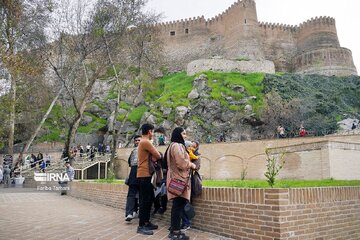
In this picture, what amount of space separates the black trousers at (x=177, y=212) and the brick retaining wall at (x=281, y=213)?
2.45ft

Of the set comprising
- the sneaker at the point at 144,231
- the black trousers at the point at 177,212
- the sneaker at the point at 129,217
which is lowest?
the sneaker at the point at 144,231

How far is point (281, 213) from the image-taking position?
5.12 metres

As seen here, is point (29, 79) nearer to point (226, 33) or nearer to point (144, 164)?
point (144, 164)

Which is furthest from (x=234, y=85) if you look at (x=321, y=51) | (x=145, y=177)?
(x=145, y=177)

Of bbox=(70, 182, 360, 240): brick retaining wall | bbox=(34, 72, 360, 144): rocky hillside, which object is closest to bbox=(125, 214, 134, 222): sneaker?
bbox=(70, 182, 360, 240): brick retaining wall

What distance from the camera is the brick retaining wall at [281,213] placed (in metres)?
5.20

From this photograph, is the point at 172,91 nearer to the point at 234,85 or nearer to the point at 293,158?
the point at 234,85

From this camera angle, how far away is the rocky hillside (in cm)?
3756

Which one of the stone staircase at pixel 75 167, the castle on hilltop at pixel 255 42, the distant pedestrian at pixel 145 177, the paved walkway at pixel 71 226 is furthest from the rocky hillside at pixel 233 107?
the distant pedestrian at pixel 145 177

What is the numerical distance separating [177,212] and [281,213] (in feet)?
5.65

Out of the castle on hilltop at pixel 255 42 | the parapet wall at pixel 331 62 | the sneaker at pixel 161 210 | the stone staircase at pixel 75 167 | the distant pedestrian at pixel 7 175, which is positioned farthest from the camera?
the castle on hilltop at pixel 255 42

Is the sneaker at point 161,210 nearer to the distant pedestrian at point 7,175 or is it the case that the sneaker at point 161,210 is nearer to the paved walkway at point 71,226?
the paved walkway at point 71,226

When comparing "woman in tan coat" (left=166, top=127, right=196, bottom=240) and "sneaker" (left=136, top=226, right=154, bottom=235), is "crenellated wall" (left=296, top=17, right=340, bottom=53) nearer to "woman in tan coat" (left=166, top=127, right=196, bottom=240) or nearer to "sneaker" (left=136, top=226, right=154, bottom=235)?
"woman in tan coat" (left=166, top=127, right=196, bottom=240)

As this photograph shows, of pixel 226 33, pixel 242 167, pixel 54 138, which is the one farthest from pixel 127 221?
pixel 226 33
